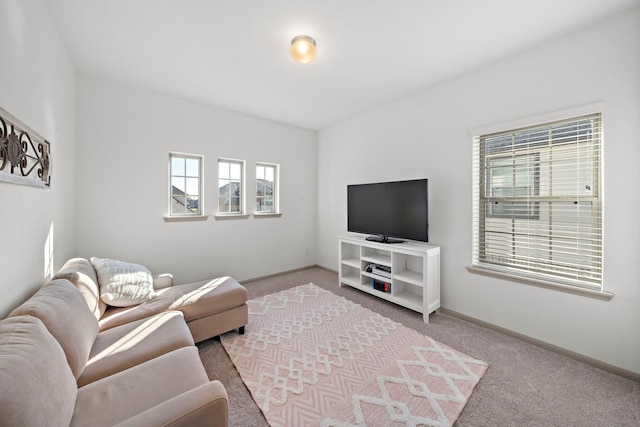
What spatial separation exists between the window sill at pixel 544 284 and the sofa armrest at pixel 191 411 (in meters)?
2.56

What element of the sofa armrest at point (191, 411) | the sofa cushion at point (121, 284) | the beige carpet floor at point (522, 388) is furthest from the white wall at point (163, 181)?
the sofa armrest at point (191, 411)

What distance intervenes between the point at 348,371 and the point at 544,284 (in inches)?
73.5

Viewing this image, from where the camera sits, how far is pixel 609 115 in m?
1.83

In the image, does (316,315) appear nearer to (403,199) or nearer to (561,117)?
(403,199)

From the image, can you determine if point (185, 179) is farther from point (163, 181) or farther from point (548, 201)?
point (548, 201)

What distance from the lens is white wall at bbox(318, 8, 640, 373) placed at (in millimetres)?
1767

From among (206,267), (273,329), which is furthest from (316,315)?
(206,267)

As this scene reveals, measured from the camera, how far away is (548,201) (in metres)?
2.13

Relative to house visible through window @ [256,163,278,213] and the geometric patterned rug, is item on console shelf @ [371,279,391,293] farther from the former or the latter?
house visible through window @ [256,163,278,213]

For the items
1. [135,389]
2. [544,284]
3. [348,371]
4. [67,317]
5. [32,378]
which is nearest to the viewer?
[32,378]

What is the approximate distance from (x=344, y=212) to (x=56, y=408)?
359cm

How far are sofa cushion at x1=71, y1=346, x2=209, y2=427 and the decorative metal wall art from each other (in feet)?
3.55

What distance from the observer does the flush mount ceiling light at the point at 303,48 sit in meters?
2.00

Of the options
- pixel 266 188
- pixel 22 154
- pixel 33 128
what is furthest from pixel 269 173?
pixel 22 154
